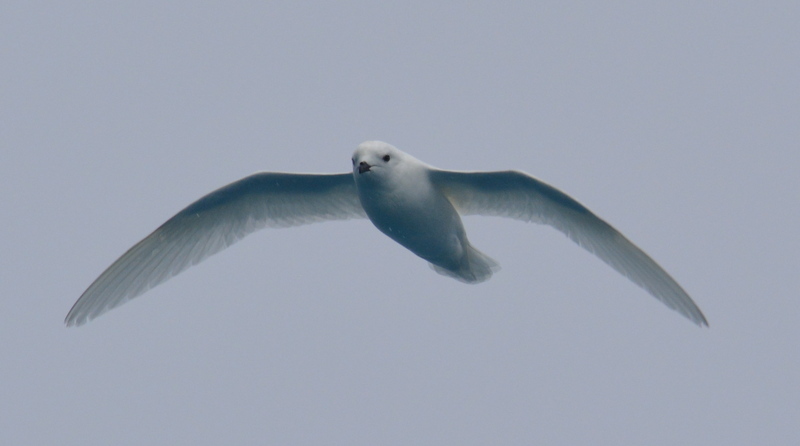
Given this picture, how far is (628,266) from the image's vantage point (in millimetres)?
12727

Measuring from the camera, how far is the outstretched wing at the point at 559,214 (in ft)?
41.0

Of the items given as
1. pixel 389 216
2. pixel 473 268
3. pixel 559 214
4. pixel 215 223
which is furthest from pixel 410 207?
pixel 215 223

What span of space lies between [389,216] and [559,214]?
226 centimetres

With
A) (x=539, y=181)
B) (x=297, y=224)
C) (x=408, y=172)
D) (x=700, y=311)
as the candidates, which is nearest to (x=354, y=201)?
(x=297, y=224)

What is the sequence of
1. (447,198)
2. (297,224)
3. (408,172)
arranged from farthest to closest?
(297,224) < (447,198) < (408,172)

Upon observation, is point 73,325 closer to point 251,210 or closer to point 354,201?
point 251,210

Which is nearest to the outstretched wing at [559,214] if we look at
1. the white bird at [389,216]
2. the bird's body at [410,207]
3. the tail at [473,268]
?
the white bird at [389,216]

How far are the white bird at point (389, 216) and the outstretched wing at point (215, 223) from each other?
1cm

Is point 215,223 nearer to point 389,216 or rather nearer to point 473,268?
point 389,216

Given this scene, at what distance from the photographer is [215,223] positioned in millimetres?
13781

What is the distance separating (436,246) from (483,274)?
119cm

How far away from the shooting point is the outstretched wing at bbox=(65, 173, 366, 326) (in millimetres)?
13453

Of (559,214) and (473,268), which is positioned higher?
(559,214)

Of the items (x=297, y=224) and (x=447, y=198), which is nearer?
(x=447, y=198)
